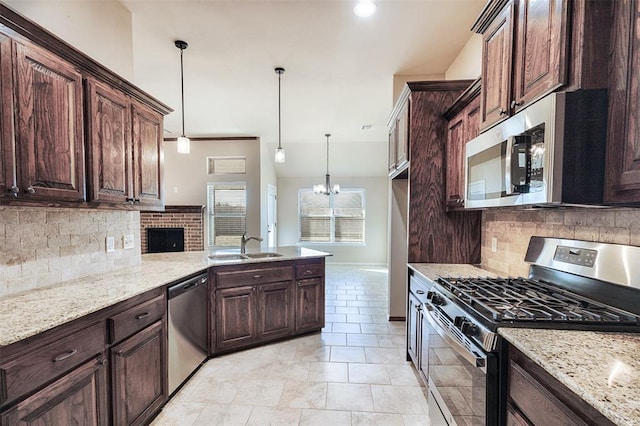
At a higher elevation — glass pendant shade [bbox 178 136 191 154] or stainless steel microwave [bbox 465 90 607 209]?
glass pendant shade [bbox 178 136 191 154]

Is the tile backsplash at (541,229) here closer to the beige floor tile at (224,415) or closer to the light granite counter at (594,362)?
the light granite counter at (594,362)

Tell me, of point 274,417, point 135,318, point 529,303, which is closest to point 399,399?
point 274,417

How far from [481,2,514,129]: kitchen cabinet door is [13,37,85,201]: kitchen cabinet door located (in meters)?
2.45

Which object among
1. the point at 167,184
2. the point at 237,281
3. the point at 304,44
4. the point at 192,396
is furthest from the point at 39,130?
the point at 167,184

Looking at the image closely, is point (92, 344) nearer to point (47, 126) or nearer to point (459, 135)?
point (47, 126)

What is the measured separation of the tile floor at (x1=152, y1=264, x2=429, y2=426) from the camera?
204 centimetres

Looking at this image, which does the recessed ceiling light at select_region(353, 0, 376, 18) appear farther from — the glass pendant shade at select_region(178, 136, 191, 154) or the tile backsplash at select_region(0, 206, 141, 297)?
the tile backsplash at select_region(0, 206, 141, 297)

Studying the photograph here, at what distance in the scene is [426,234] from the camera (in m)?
2.72

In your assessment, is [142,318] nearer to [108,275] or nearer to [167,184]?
[108,275]

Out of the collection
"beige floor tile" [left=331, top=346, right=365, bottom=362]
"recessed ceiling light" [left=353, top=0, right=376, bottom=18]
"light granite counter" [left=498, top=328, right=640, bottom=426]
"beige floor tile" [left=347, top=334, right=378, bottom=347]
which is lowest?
"beige floor tile" [left=347, top=334, right=378, bottom=347]

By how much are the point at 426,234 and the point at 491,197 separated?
1.04 metres

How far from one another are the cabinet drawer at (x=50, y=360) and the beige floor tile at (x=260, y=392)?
114cm

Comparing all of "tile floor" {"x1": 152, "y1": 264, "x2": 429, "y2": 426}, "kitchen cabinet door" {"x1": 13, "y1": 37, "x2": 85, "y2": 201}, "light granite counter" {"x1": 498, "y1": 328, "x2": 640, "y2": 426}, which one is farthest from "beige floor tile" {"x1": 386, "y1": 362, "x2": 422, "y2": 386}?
"kitchen cabinet door" {"x1": 13, "y1": 37, "x2": 85, "y2": 201}

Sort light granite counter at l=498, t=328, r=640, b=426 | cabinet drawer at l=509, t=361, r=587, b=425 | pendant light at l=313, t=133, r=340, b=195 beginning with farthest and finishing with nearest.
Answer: pendant light at l=313, t=133, r=340, b=195, cabinet drawer at l=509, t=361, r=587, b=425, light granite counter at l=498, t=328, r=640, b=426
